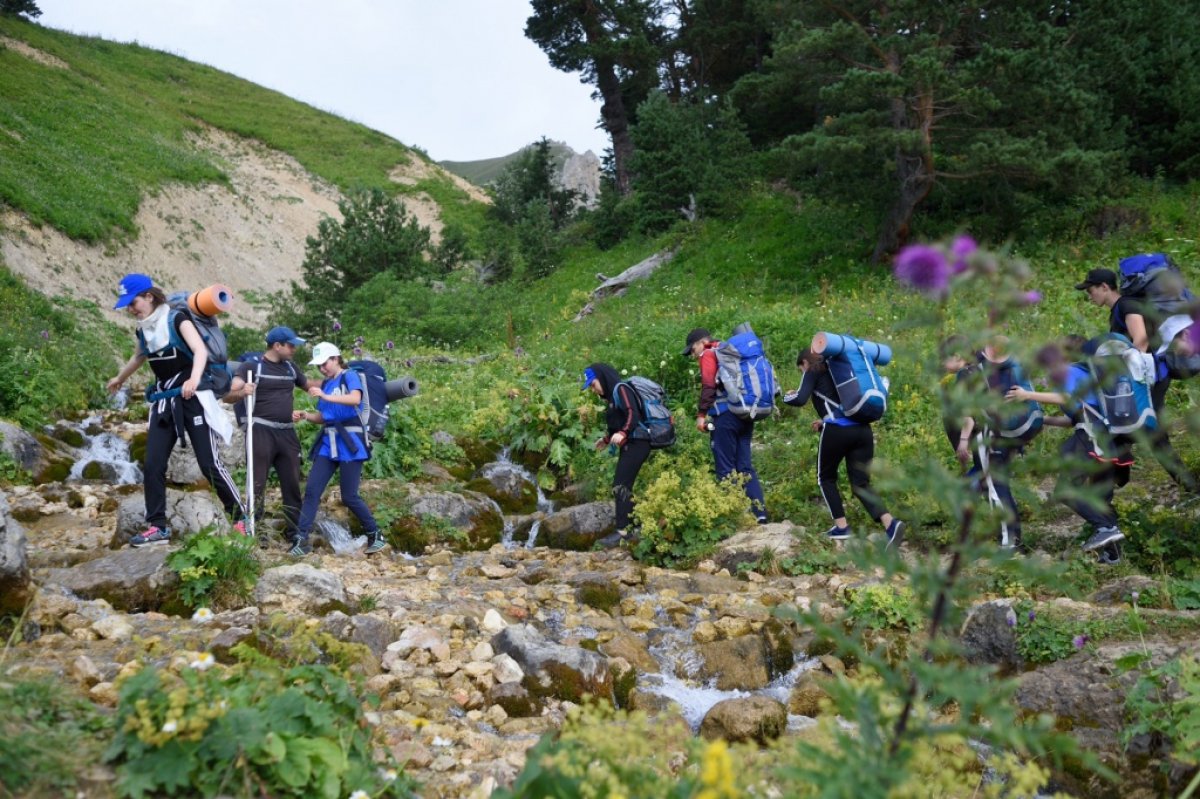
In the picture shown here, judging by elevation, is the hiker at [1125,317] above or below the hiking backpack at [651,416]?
above

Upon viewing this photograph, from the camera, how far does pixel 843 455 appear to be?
23.0ft

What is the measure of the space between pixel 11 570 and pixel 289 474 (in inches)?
135

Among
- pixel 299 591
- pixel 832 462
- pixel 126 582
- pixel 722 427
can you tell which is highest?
pixel 722 427

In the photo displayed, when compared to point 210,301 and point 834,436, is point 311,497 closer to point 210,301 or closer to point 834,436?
point 210,301

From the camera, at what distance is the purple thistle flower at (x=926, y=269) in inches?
83.9

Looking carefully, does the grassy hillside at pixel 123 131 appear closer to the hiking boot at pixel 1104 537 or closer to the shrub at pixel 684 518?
the shrub at pixel 684 518

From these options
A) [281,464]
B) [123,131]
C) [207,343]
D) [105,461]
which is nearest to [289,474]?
[281,464]

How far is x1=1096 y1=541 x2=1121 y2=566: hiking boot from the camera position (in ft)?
19.7

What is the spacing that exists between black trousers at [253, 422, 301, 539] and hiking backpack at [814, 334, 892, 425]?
507cm

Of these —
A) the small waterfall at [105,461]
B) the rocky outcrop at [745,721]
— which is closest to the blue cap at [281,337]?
the small waterfall at [105,461]

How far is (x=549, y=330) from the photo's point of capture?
785 inches

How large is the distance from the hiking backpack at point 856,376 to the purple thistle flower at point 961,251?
4.45m

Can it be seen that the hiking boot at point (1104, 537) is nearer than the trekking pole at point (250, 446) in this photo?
Yes

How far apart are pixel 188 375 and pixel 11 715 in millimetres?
4093
